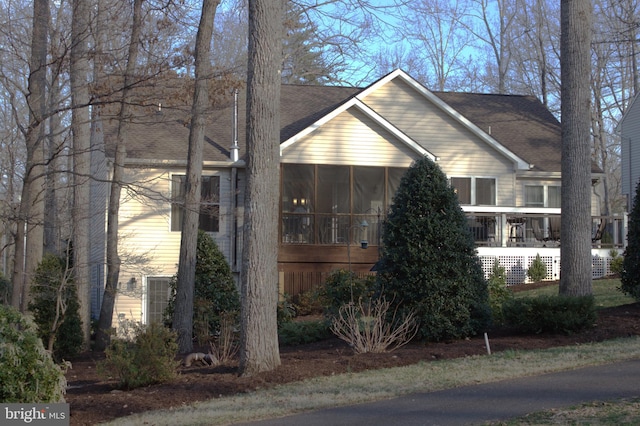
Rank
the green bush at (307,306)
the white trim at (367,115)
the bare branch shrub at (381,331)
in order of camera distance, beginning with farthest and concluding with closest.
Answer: the white trim at (367,115) → the green bush at (307,306) → the bare branch shrub at (381,331)

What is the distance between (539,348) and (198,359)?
237 inches

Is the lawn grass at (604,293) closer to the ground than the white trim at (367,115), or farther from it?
closer to the ground

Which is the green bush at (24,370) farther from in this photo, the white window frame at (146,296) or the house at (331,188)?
the white window frame at (146,296)

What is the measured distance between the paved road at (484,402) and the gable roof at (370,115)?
12.5 m

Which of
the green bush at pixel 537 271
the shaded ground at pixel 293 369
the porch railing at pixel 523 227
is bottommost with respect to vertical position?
the shaded ground at pixel 293 369

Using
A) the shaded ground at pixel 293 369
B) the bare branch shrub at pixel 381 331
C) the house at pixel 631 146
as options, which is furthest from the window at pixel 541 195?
the bare branch shrub at pixel 381 331

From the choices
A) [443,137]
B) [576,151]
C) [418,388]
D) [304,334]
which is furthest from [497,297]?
[443,137]

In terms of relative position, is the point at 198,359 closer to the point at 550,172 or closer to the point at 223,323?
the point at 223,323

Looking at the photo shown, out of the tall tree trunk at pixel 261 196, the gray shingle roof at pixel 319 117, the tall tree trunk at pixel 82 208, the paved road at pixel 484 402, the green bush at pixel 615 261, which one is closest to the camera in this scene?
the paved road at pixel 484 402

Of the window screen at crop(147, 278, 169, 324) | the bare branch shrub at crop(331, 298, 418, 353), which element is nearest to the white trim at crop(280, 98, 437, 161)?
the window screen at crop(147, 278, 169, 324)

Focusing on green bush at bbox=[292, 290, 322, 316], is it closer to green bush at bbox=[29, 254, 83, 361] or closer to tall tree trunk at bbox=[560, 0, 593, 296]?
green bush at bbox=[29, 254, 83, 361]

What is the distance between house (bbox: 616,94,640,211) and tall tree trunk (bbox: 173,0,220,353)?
891 inches

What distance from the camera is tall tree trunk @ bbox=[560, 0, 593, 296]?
1410 centimetres

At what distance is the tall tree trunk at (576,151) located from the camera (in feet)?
46.3
